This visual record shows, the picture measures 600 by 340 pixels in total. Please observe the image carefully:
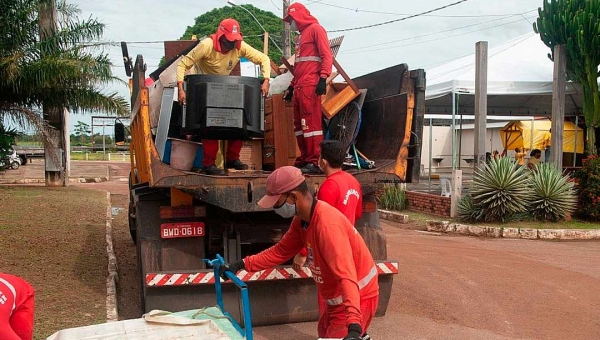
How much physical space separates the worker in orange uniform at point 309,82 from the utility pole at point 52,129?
1254 cm

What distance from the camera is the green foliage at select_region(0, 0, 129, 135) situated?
15695mm

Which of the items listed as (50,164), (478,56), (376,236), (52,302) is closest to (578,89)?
(478,56)

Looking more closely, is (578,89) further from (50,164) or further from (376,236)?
(50,164)

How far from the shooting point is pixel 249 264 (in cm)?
386

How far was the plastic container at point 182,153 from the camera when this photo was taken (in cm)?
587

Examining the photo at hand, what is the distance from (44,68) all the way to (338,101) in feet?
37.9

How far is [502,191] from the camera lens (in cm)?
1188

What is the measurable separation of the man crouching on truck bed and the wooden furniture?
9.17ft

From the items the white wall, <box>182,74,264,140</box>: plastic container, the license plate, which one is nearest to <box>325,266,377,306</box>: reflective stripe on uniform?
the license plate

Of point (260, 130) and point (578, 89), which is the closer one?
point (260, 130)

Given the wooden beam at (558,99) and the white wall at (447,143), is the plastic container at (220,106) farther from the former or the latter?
the white wall at (447,143)

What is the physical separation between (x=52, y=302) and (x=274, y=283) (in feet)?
6.93

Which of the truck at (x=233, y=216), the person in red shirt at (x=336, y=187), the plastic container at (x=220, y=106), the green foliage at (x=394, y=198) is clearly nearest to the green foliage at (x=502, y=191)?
the green foliage at (x=394, y=198)

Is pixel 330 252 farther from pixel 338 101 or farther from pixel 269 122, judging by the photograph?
pixel 269 122
